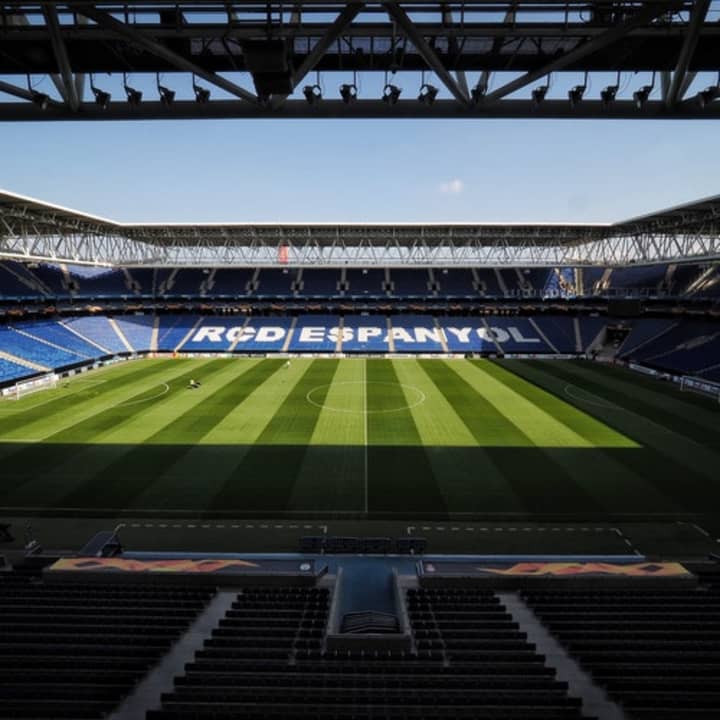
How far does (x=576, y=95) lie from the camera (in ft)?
26.2

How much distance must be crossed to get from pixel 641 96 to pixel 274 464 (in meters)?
19.3

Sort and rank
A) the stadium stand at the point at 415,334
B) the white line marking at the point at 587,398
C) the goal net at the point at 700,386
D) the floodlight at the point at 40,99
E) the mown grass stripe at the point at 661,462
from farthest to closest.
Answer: the stadium stand at the point at 415,334
the goal net at the point at 700,386
the white line marking at the point at 587,398
the mown grass stripe at the point at 661,462
the floodlight at the point at 40,99

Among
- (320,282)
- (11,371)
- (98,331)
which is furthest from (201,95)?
(320,282)

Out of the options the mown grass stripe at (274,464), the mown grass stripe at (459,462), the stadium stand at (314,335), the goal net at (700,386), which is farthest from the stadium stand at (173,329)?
the goal net at (700,386)

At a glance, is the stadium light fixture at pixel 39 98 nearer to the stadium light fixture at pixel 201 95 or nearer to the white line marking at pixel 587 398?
the stadium light fixture at pixel 201 95

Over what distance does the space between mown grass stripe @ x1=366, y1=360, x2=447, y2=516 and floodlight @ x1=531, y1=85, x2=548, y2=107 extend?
14.3 m

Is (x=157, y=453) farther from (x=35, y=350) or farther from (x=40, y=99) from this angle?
(x=35, y=350)

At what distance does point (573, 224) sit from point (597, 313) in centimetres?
1469

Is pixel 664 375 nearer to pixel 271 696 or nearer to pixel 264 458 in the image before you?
pixel 264 458

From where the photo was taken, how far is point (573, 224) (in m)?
56.9

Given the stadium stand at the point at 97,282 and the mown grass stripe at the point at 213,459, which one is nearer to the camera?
the mown grass stripe at the point at 213,459

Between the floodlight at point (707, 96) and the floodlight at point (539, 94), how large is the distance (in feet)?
7.74

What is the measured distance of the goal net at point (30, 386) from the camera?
37.2 metres

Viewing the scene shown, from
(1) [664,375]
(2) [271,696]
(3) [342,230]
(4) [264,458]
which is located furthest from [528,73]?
(3) [342,230]
